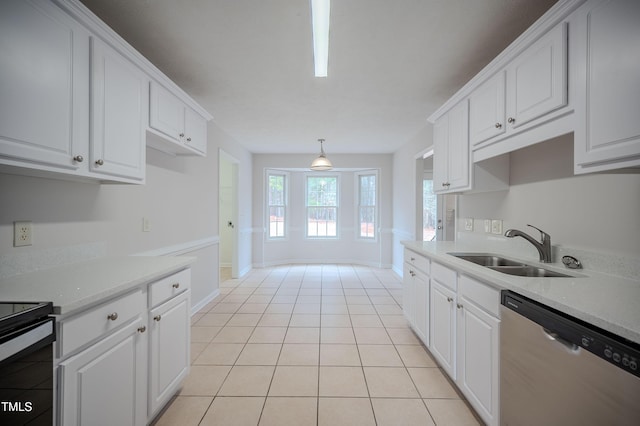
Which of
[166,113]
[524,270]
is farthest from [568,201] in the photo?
[166,113]

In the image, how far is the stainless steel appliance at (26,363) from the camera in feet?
2.70

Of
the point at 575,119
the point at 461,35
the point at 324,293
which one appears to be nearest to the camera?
the point at 575,119

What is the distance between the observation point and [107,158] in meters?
1.58

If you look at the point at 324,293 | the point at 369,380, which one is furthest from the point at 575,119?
the point at 324,293

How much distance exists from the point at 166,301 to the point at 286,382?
107 cm

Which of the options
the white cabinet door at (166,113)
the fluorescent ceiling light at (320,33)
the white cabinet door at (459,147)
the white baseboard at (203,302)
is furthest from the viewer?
the white baseboard at (203,302)

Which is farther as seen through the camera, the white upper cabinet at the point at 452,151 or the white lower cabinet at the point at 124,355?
the white upper cabinet at the point at 452,151

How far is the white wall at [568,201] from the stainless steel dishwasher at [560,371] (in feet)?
2.44

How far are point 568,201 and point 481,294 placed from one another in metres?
0.89

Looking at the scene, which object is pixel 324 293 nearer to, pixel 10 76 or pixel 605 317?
pixel 605 317

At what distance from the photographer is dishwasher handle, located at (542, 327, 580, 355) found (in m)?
0.99

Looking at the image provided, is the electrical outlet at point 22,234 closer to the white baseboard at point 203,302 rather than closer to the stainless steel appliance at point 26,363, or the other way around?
the stainless steel appliance at point 26,363

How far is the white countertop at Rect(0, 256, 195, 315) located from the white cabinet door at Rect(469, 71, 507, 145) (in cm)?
237

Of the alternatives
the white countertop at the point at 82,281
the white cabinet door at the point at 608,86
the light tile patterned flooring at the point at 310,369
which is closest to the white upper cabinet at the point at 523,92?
the white cabinet door at the point at 608,86
